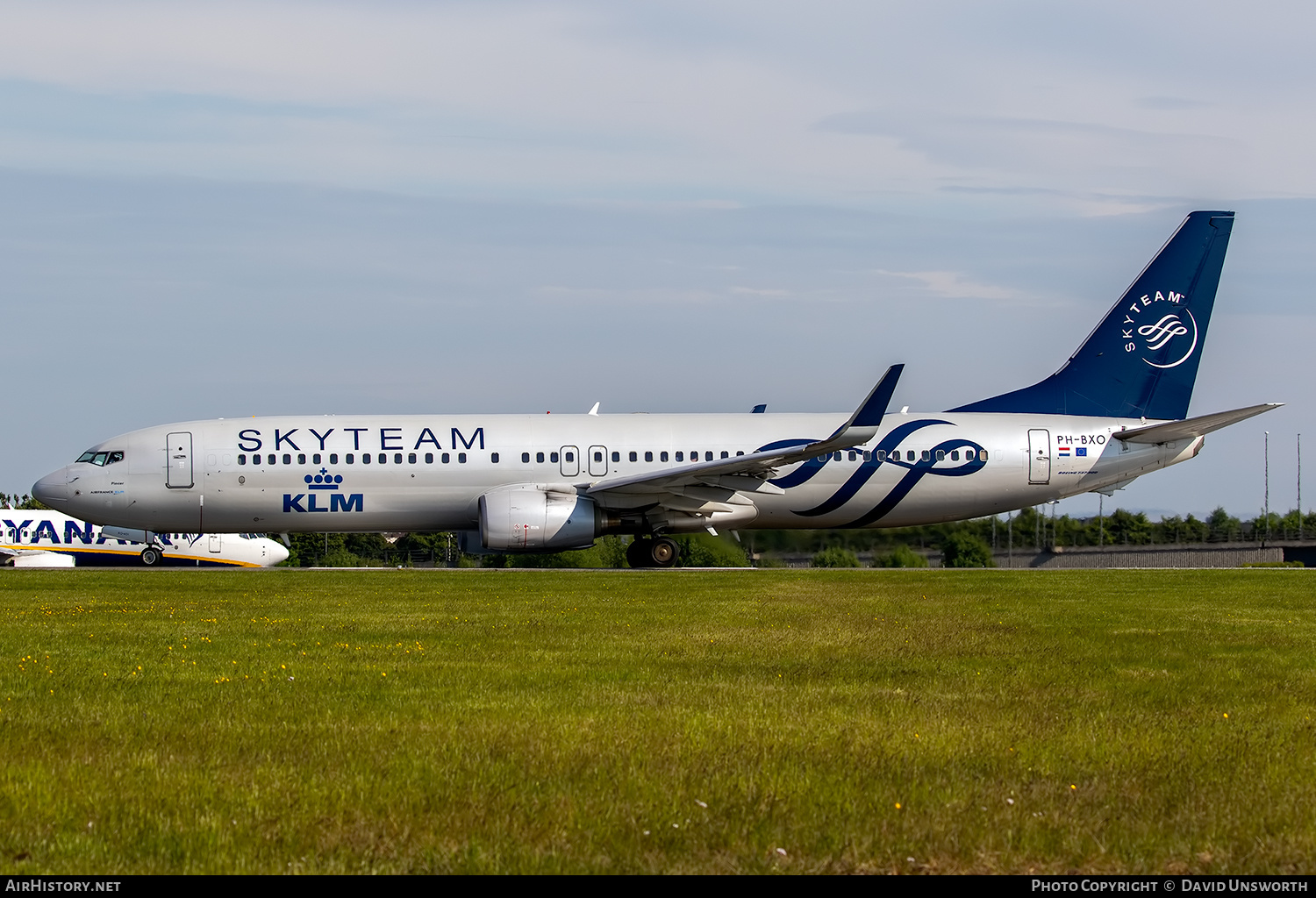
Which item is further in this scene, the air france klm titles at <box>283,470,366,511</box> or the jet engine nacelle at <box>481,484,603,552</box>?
the air france klm titles at <box>283,470,366,511</box>

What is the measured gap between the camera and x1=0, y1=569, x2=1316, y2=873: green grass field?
6.28 meters

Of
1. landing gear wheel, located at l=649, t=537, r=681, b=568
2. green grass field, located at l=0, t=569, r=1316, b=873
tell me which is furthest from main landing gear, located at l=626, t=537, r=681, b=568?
green grass field, located at l=0, t=569, r=1316, b=873

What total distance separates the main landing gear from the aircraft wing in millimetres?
986

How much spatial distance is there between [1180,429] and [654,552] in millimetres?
12592

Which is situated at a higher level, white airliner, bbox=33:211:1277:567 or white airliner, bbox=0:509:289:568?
white airliner, bbox=33:211:1277:567

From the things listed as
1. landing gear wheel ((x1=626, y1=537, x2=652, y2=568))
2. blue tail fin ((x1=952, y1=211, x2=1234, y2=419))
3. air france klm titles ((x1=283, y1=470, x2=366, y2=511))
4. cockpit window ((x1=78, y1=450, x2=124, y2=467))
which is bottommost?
landing gear wheel ((x1=626, y1=537, x2=652, y2=568))

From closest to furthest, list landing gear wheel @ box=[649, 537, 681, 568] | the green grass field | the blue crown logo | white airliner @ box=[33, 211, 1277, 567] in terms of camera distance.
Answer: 1. the green grass field
2. white airliner @ box=[33, 211, 1277, 567]
3. the blue crown logo
4. landing gear wheel @ box=[649, 537, 681, 568]

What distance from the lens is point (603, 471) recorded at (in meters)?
31.2

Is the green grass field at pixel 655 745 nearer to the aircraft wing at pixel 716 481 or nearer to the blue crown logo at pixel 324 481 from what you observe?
the aircraft wing at pixel 716 481

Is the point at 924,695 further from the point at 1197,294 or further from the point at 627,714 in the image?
the point at 1197,294

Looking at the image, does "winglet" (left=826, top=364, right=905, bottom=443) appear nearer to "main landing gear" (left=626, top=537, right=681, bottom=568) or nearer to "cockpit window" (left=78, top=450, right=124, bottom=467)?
"main landing gear" (left=626, top=537, right=681, bottom=568)

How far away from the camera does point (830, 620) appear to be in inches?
650

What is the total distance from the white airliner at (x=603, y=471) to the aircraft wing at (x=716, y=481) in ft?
0.19
